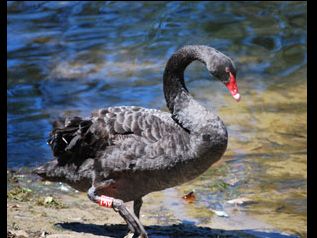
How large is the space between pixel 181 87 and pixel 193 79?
4319 millimetres

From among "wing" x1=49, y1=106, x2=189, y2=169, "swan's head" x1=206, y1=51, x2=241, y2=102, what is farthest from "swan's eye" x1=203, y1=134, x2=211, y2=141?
"swan's head" x1=206, y1=51, x2=241, y2=102

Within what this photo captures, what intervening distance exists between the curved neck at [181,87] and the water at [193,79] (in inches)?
41.1

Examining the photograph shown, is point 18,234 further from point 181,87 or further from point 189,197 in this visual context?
point 189,197

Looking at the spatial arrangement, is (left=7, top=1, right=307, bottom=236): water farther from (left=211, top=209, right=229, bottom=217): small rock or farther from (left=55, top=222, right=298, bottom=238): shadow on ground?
(left=55, top=222, right=298, bottom=238): shadow on ground

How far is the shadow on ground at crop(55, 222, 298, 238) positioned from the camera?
16.9ft

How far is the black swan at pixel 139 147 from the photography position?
4906mm

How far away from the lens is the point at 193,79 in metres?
9.60

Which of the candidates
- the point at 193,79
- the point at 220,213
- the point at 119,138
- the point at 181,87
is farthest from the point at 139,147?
the point at 193,79

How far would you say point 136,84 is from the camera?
9.35 meters

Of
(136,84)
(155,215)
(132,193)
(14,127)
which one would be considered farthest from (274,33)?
(132,193)

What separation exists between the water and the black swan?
1.00m

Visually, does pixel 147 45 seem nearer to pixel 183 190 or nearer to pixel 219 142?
pixel 183 190

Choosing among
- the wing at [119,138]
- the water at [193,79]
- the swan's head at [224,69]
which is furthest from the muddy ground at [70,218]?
the swan's head at [224,69]
